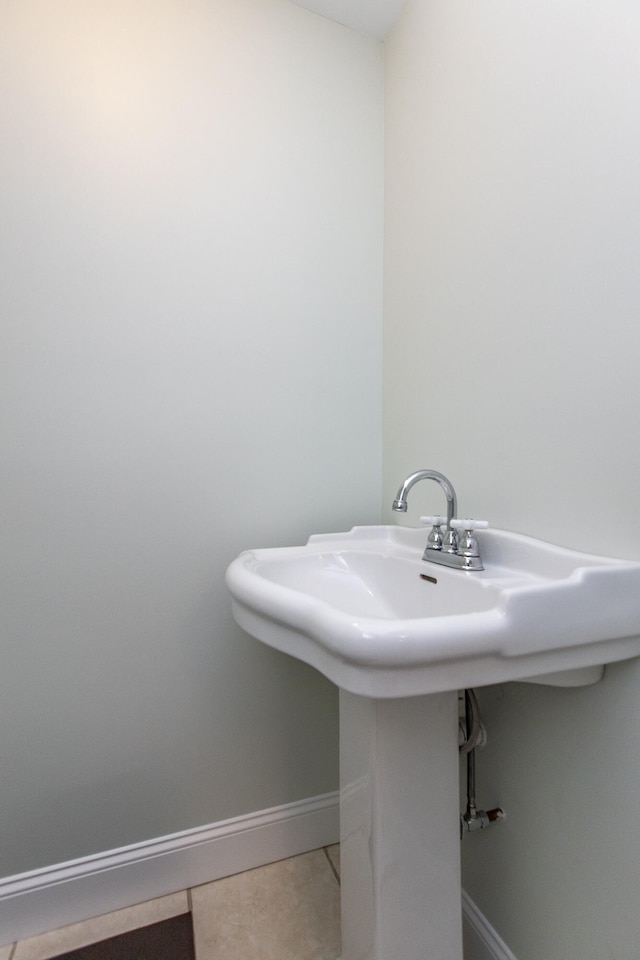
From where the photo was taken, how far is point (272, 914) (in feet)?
3.18

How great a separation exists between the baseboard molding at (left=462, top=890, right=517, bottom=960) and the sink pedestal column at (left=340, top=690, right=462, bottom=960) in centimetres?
16

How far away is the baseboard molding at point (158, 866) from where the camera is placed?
92cm

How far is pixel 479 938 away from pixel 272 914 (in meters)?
0.43

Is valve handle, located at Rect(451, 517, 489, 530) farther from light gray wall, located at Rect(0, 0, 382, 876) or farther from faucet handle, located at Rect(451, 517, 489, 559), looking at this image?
light gray wall, located at Rect(0, 0, 382, 876)

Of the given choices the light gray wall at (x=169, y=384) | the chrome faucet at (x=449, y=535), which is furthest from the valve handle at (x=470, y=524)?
the light gray wall at (x=169, y=384)

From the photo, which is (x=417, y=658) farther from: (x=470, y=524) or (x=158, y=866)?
(x=158, y=866)

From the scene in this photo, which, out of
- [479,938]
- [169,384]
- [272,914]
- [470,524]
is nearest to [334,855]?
[272,914]

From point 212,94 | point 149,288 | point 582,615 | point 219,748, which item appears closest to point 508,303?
point 582,615

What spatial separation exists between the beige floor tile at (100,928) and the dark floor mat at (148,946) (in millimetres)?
14

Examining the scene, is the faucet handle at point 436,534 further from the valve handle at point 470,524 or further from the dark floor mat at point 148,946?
the dark floor mat at point 148,946

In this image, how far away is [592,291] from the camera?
651mm

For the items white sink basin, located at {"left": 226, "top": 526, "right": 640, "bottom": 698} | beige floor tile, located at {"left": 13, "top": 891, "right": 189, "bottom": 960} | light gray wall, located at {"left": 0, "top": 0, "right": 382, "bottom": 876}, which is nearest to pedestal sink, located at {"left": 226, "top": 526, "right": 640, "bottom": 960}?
white sink basin, located at {"left": 226, "top": 526, "right": 640, "bottom": 698}

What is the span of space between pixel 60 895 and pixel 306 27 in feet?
7.04

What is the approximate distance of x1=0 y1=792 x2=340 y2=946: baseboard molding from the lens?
3.03 feet
